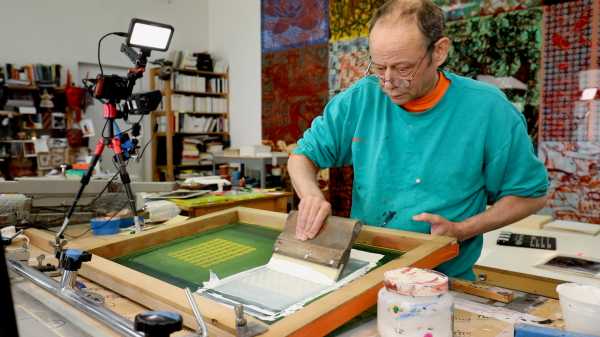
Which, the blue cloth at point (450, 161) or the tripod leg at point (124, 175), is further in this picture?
the tripod leg at point (124, 175)

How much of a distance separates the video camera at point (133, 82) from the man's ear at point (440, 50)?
3.57ft

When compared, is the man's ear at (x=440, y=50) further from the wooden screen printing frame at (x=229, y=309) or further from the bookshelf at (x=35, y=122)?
the bookshelf at (x=35, y=122)

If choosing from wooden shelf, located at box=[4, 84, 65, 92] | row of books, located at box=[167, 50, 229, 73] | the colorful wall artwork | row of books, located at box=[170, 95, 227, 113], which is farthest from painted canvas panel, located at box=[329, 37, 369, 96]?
wooden shelf, located at box=[4, 84, 65, 92]

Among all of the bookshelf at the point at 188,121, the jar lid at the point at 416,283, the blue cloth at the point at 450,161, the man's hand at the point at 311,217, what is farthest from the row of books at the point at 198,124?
the jar lid at the point at 416,283

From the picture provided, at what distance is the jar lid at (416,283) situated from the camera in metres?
0.68

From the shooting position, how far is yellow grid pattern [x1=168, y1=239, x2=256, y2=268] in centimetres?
102

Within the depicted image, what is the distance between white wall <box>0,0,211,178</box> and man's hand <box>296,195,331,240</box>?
230 inches

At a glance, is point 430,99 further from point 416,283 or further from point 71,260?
point 71,260

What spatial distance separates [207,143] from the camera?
6883mm

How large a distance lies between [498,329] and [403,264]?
7.5 inches

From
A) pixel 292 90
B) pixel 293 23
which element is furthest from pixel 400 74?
pixel 293 23

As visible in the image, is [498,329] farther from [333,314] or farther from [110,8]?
[110,8]

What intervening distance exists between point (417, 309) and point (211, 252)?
0.55m

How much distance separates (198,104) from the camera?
6.73m
